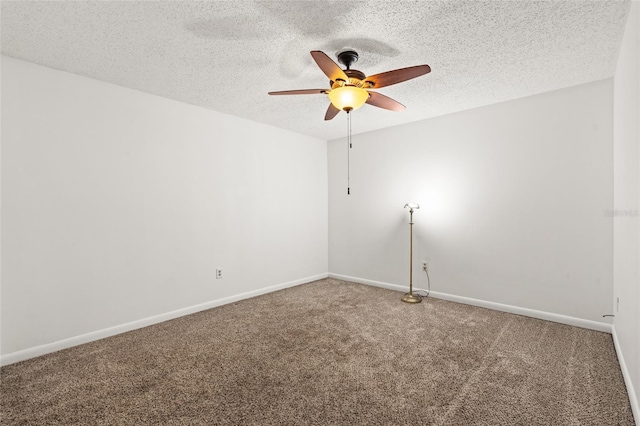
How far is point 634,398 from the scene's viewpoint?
1786 millimetres

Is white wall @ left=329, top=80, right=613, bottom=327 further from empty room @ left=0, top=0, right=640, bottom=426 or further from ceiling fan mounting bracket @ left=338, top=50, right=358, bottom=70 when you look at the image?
ceiling fan mounting bracket @ left=338, top=50, right=358, bottom=70

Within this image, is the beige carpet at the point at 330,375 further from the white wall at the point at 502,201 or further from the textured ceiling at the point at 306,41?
the textured ceiling at the point at 306,41

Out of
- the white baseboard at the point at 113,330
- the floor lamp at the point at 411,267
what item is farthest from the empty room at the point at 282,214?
the floor lamp at the point at 411,267

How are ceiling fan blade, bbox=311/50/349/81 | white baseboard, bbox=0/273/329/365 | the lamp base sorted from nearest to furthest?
ceiling fan blade, bbox=311/50/349/81 < white baseboard, bbox=0/273/329/365 < the lamp base

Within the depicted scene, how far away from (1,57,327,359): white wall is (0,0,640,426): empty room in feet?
0.06

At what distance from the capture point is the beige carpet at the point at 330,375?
1783 millimetres

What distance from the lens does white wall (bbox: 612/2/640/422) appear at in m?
1.77

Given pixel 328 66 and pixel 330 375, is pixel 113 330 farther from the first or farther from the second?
pixel 328 66

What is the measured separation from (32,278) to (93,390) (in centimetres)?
118

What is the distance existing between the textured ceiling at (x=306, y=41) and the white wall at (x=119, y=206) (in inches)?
14.0

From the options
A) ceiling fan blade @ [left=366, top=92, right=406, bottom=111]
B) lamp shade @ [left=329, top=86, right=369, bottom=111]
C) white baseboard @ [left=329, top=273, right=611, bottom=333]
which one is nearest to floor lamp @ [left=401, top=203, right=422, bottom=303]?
white baseboard @ [left=329, top=273, right=611, bottom=333]

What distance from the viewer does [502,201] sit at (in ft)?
11.5

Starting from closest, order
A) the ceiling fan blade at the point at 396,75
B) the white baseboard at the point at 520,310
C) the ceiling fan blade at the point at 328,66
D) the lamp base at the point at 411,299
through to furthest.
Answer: the ceiling fan blade at the point at 328,66 → the ceiling fan blade at the point at 396,75 → the white baseboard at the point at 520,310 → the lamp base at the point at 411,299

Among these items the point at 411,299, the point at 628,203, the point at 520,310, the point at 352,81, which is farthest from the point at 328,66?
the point at 520,310
